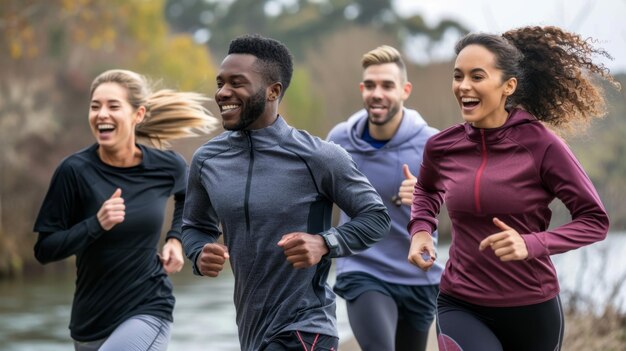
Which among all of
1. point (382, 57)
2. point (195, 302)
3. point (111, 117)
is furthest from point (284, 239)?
point (195, 302)

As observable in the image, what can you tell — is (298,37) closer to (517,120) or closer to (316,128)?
(316,128)

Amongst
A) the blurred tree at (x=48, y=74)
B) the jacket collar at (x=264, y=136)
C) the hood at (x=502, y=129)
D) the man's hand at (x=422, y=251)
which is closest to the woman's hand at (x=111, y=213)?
the jacket collar at (x=264, y=136)

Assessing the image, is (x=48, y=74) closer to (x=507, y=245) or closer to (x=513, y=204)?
(x=513, y=204)

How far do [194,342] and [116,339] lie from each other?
12000mm

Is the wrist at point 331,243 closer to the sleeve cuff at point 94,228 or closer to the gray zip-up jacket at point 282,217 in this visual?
the gray zip-up jacket at point 282,217

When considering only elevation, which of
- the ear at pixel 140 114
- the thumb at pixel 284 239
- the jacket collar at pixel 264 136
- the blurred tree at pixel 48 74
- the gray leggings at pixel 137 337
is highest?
the blurred tree at pixel 48 74

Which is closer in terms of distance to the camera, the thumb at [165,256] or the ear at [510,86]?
the ear at [510,86]

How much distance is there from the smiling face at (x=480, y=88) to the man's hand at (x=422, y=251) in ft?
1.61

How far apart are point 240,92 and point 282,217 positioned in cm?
47

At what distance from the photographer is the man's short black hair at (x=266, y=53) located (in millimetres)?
4383

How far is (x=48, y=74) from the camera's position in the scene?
92.5 ft

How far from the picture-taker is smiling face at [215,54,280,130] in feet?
14.1

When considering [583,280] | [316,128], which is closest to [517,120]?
[583,280]

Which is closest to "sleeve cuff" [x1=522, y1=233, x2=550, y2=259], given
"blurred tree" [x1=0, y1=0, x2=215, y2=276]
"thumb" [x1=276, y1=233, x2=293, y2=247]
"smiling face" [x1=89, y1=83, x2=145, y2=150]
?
"thumb" [x1=276, y1=233, x2=293, y2=247]
